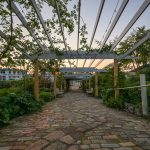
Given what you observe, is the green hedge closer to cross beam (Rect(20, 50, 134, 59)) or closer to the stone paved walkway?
the stone paved walkway

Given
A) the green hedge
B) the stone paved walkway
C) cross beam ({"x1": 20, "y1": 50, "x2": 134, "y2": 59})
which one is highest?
cross beam ({"x1": 20, "y1": 50, "x2": 134, "y2": 59})

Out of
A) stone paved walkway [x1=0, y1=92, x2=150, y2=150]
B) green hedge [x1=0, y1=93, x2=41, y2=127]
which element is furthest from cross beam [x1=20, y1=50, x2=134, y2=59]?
stone paved walkway [x1=0, y1=92, x2=150, y2=150]

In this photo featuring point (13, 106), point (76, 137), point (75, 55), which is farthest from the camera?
point (75, 55)

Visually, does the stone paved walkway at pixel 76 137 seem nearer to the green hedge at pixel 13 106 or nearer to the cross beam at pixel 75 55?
the green hedge at pixel 13 106

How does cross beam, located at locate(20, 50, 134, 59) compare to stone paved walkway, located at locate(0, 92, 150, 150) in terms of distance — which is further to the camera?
cross beam, located at locate(20, 50, 134, 59)

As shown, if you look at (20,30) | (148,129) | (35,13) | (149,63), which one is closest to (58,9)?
(35,13)

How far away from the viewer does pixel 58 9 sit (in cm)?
614

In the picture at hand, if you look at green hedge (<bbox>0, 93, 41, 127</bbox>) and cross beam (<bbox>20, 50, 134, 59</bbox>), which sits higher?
cross beam (<bbox>20, 50, 134, 59</bbox>)

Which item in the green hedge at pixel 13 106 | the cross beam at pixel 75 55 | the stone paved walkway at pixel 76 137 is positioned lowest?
the stone paved walkway at pixel 76 137

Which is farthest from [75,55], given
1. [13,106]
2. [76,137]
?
[76,137]

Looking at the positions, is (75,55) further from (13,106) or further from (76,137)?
(76,137)

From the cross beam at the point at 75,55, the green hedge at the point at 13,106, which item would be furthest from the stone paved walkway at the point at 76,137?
the cross beam at the point at 75,55

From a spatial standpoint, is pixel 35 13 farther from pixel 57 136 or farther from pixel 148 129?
pixel 148 129

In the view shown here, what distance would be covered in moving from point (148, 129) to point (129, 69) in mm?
11921
